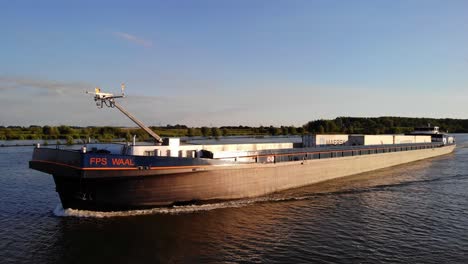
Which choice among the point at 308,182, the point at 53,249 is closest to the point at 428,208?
the point at 308,182

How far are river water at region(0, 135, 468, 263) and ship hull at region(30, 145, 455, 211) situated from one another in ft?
2.57

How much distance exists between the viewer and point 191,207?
24484 mm

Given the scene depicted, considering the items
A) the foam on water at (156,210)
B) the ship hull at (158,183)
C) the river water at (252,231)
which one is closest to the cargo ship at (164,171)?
the ship hull at (158,183)

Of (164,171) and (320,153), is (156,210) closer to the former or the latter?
(164,171)

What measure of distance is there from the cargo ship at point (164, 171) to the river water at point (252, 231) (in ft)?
3.11

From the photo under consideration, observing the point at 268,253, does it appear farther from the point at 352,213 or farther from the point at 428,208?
the point at 428,208

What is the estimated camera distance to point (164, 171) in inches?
902

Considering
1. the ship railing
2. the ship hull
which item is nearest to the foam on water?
the ship hull

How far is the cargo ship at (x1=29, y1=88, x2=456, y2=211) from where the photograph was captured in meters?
21.6

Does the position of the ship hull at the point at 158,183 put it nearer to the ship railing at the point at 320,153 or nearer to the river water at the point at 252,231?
the river water at the point at 252,231

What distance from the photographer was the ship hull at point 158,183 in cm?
2172

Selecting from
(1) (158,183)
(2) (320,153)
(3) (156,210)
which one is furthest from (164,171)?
(2) (320,153)

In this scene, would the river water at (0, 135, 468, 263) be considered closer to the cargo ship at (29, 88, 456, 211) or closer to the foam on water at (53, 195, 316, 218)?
the foam on water at (53, 195, 316, 218)

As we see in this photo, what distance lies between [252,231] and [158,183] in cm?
694
